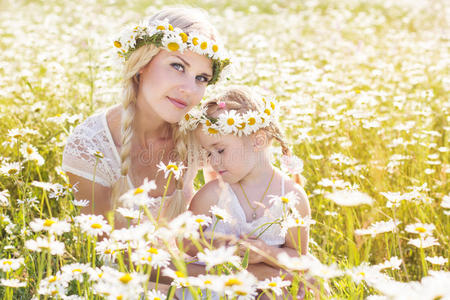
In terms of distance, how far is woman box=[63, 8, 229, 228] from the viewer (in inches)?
94.9

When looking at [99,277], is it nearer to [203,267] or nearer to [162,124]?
[203,267]

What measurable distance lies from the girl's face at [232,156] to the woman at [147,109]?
0.27m

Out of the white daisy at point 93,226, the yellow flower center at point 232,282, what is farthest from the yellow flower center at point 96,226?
the yellow flower center at point 232,282

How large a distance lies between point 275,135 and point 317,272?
1.28m

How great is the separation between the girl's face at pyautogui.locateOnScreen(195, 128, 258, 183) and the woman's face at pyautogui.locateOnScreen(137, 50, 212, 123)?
0.70 ft

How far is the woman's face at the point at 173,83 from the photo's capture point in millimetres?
2397

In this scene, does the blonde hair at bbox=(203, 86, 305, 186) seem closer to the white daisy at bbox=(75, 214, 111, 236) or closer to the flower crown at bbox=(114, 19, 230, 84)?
the flower crown at bbox=(114, 19, 230, 84)

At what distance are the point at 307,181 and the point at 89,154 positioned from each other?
138 centimetres

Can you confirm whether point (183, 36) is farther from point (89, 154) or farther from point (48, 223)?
point (48, 223)

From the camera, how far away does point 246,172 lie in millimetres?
2314

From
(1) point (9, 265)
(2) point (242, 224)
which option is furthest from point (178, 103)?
(1) point (9, 265)

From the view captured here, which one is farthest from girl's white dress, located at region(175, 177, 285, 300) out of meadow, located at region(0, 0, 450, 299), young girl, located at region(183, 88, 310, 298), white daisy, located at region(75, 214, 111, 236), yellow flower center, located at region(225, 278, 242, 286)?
yellow flower center, located at region(225, 278, 242, 286)

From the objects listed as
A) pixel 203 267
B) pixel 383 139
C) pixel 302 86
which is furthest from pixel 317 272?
pixel 302 86

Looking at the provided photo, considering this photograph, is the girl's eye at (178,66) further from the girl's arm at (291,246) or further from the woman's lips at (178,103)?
the girl's arm at (291,246)
